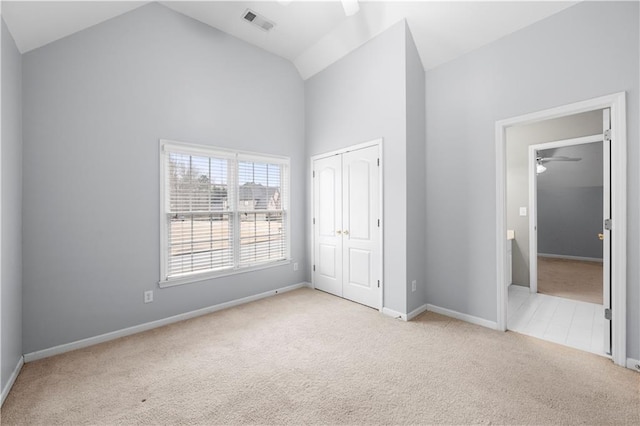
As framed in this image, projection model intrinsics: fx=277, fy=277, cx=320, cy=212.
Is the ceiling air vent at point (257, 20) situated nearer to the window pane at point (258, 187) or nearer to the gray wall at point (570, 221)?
the window pane at point (258, 187)

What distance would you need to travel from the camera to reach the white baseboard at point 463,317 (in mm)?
2920

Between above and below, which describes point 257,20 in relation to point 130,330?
above

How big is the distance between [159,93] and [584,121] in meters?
5.43

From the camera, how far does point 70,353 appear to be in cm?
248

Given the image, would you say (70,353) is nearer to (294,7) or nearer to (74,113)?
(74,113)

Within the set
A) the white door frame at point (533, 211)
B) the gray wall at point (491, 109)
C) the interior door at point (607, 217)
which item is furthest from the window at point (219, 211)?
the white door frame at point (533, 211)

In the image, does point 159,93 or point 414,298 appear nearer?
point 159,93

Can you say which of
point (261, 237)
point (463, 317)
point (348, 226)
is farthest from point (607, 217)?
point (261, 237)

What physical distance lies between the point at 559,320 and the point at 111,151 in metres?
5.08

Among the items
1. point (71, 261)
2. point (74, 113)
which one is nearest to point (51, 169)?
point (74, 113)

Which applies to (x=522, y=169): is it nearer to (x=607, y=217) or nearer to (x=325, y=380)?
(x=607, y=217)

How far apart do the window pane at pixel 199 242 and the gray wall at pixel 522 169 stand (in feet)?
13.9

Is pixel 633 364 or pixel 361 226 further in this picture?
pixel 361 226

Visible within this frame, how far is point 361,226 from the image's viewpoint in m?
3.67
